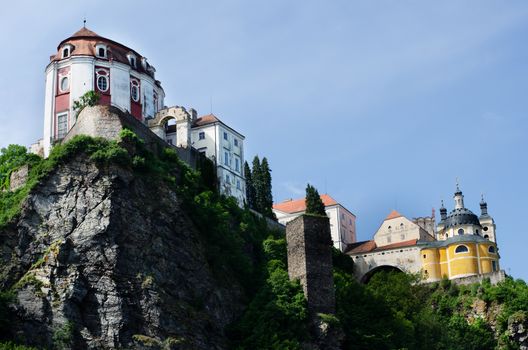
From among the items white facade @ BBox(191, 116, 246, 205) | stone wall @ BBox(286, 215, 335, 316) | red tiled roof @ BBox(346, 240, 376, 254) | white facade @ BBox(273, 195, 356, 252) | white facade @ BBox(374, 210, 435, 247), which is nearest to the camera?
stone wall @ BBox(286, 215, 335, 316)

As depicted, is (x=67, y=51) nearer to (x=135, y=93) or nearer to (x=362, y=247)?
(x=135, y=93)

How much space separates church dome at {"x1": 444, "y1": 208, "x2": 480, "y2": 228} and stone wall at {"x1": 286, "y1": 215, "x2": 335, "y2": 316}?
3395 cm

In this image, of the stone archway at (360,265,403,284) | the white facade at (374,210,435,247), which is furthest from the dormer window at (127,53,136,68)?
the white facade at (374,210,435,247)

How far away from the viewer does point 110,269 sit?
5238 centimetres

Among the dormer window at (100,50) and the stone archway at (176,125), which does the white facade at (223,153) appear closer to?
the stone archway at (176,125)

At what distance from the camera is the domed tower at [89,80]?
68750mm

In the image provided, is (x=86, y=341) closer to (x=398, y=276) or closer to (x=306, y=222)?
(x=306, y=222)

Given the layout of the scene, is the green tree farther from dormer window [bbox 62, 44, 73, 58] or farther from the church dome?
the church dome

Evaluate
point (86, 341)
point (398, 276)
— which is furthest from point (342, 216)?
point (86, 341)

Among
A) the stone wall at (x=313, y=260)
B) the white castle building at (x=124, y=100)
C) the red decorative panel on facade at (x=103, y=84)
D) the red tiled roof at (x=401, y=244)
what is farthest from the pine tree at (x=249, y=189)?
the stone wall at (x=313, y=260)

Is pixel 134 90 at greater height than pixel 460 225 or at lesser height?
greater

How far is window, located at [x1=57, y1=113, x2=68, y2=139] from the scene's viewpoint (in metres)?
68.0

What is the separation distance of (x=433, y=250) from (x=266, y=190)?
53.5ft

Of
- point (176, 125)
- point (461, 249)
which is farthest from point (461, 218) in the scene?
point (176, 125)
